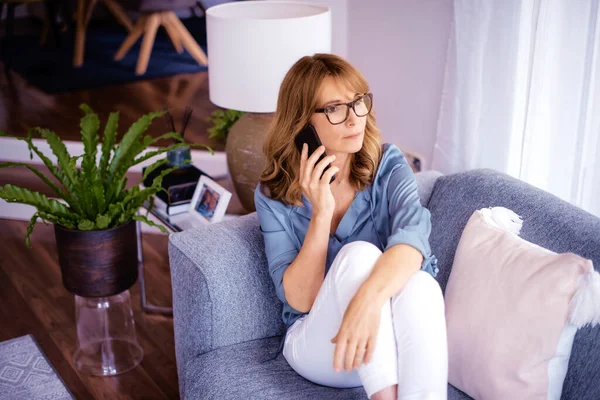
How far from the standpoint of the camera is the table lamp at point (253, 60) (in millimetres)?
2226

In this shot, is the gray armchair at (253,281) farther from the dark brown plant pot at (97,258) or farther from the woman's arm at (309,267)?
the dark brown plant pot at (97,258)

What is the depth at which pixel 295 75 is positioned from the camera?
1.76 meters

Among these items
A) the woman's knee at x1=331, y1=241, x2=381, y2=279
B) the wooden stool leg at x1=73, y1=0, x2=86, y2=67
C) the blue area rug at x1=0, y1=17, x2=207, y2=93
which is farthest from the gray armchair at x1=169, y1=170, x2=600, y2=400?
the wooden stool leg at x1=73, y1=0, x2=86, y2=67

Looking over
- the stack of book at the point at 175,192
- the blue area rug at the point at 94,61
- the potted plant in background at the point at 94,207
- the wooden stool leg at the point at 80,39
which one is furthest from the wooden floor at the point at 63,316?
the wooden stool leg at the point at 80,39

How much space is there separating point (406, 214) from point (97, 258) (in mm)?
1015

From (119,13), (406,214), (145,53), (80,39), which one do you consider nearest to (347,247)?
(406,214)

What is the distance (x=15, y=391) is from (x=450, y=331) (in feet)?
4.76

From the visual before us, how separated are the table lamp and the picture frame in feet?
0.46

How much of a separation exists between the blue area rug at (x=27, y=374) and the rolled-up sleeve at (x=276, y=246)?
93 cm

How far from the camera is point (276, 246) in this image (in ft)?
5.93

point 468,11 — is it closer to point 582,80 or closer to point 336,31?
point 582,80

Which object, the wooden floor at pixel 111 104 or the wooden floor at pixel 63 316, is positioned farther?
the wooden floor at pixel 111 104

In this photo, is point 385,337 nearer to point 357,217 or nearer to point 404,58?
point 357,217

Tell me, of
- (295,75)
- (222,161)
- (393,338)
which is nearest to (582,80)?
(295,75)
